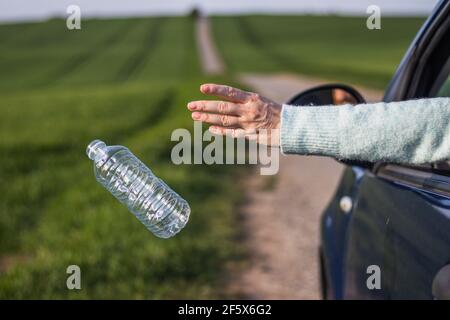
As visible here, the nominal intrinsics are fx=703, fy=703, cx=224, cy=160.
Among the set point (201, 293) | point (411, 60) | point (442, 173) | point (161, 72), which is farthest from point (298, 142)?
point (161, 72)

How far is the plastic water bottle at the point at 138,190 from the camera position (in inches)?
75.0

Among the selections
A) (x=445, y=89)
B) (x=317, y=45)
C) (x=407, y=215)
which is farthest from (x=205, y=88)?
(x=317, y=45)

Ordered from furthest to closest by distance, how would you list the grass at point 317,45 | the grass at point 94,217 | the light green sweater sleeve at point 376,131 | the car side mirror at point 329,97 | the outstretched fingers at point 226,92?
the grass at point 317,45
the grass at point 94,217
the car side mirror at point 329,97
the outstretched fingers at point 226,92
the light green sweater sleeve at point 376,131

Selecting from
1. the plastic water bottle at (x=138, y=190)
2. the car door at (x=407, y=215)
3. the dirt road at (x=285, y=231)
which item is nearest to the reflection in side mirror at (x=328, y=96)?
the car door at (x=407, y=215)

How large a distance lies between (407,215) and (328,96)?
0.56 m

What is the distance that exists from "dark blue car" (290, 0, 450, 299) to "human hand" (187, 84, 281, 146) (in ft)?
1.40

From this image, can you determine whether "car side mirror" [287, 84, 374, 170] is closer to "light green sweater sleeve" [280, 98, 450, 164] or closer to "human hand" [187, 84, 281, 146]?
"human hand" [187, 84, 281, 146]

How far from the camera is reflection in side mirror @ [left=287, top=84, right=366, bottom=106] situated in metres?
2.22

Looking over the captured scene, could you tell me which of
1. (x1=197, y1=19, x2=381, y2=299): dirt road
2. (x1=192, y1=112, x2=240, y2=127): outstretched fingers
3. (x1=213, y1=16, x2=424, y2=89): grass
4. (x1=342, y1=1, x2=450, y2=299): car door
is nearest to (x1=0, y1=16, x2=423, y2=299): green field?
(x1=197, y1=19, x2=381, y2=299): dirt road

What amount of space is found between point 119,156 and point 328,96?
0.69m

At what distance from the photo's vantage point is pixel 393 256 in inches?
75.3

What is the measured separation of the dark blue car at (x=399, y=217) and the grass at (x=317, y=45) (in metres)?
24.4

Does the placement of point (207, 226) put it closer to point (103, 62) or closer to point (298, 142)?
point (298, 142)

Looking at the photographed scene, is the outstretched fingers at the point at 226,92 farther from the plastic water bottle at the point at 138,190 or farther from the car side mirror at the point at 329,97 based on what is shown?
the car side mirror at the point at 329,97
